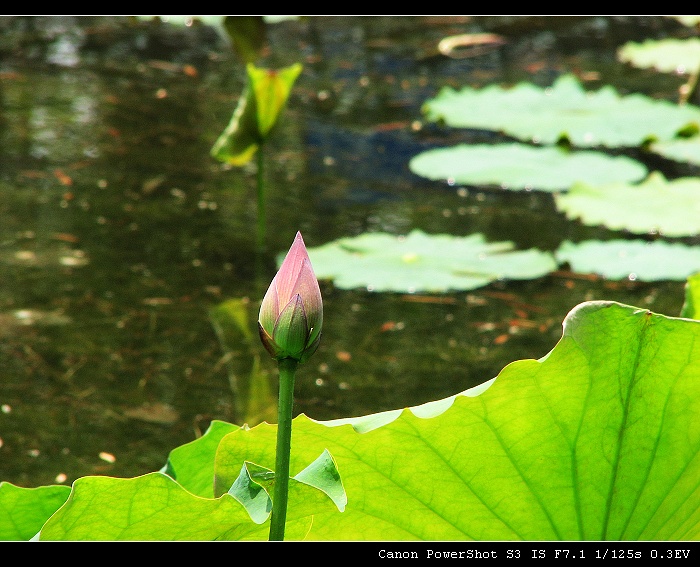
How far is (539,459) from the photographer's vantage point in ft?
2.38

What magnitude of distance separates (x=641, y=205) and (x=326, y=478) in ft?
6.20

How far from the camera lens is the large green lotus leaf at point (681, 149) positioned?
261 cm

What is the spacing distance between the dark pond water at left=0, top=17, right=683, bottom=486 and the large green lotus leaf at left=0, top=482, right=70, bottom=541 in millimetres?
636

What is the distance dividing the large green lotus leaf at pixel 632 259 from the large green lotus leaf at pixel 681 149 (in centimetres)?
46

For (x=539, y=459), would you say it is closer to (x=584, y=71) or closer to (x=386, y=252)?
(x=386, y=252)

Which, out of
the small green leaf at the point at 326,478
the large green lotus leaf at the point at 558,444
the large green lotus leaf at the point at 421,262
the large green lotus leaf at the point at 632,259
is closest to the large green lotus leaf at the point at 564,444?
the large green lotus leaf at the point at 558,444

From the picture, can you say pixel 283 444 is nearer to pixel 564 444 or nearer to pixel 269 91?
pixel 564 444

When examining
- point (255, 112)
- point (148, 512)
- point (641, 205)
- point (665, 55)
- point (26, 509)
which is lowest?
point (665, 55)

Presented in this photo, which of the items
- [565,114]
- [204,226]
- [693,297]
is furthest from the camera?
[565,114]

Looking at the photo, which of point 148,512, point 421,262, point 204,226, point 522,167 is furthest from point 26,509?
point 522,167

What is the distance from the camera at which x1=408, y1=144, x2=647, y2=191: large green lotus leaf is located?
2.52m

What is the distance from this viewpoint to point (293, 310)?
550mm
